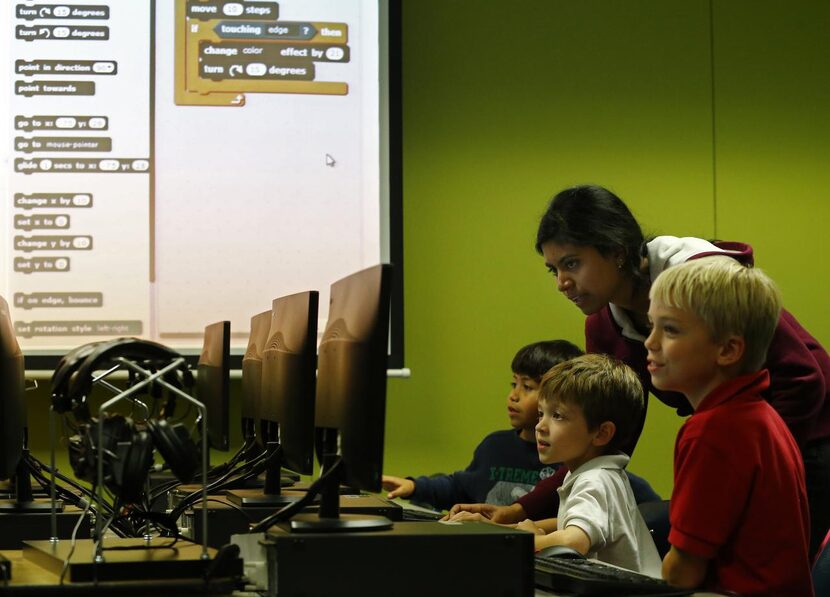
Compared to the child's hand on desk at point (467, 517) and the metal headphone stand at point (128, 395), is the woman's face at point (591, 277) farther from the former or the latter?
the metal headphone stand at point (128, 395)

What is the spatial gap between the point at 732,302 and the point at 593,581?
0.48 metres

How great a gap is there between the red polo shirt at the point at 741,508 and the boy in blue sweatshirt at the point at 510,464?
154cm

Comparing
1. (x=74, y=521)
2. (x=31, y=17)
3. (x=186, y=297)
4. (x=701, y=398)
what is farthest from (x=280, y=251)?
(x=701, y=398)

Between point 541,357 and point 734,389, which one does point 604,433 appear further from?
point 541,357

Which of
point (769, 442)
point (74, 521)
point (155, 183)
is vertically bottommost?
point (74, 521)

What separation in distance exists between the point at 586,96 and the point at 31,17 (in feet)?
6.47

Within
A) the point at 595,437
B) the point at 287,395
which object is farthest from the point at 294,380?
the point at 595,437

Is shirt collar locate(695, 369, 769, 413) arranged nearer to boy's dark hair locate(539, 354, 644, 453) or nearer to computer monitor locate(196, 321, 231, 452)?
boy's dark hair locate(539, 354, 644, 453)

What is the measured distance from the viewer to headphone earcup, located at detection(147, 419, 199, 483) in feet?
4.52

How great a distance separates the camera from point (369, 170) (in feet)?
12.6

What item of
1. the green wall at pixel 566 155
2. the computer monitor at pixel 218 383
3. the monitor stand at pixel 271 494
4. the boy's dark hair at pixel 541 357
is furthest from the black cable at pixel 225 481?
the green wall at pixel 566 155

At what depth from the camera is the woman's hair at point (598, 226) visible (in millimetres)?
2387

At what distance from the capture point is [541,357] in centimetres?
312

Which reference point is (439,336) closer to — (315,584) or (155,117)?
(155,117)
